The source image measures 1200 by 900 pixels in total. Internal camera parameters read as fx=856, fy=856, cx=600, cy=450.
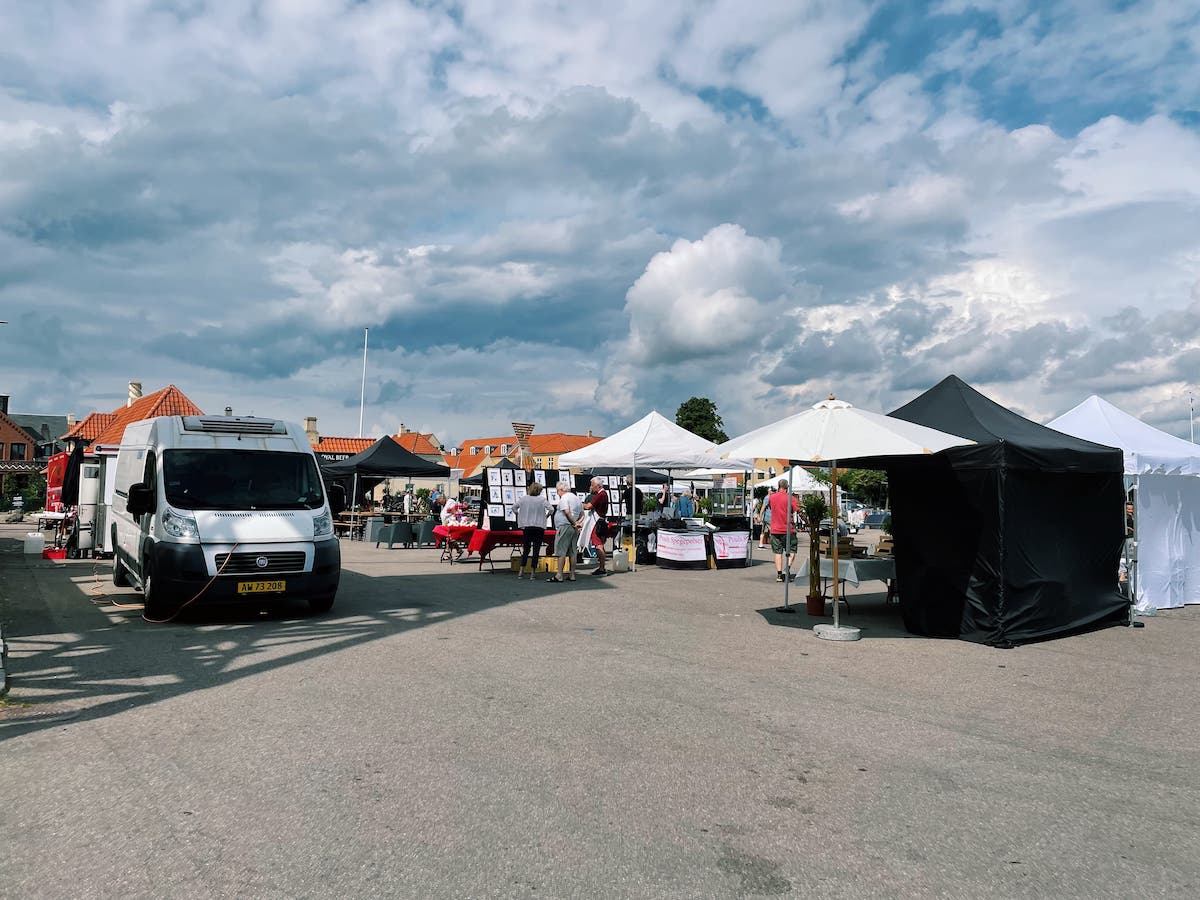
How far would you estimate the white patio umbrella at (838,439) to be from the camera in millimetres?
9062

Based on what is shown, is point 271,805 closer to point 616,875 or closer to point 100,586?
point 616,875

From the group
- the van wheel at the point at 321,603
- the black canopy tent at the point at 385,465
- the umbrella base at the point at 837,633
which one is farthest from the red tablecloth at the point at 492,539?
the umbrella base at the point at 837,633

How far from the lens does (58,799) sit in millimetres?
4242

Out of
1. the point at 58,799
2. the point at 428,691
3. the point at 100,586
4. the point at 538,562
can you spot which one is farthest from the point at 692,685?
the point at 100,586

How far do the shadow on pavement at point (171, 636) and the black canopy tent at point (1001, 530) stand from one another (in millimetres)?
5591

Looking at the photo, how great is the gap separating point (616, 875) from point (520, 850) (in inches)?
18.3

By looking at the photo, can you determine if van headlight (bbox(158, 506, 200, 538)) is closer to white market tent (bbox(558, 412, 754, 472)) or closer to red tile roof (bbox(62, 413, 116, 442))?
white market tent (bbox(558, 412, 754, 472))

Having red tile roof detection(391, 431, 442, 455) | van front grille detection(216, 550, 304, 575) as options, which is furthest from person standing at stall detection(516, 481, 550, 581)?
red tile roof detection(391, 431, 442, 455)

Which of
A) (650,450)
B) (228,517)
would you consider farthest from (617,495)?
(228,517)

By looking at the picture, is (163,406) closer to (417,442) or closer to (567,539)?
(567,539)

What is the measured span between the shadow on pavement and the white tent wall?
839 cm

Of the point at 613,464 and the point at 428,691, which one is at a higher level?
the point at 613,464

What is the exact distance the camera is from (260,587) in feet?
32.6

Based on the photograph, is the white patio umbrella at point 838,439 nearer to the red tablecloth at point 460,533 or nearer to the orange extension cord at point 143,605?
the orange extension cord at point 143,605
